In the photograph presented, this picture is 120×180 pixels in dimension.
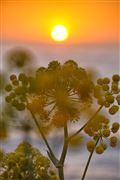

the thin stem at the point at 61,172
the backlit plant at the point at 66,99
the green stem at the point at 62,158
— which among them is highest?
the backlit plant at the point at 66,99

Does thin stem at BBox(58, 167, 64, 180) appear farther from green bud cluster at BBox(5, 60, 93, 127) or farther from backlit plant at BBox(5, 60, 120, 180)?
green bud cluster at BBox(5, 60, 93, 127)

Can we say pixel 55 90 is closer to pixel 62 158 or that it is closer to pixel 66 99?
pixel 66 99

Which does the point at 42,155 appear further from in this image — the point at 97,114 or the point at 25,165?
the point at 97,114

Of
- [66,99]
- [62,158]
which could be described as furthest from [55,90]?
[62,158]

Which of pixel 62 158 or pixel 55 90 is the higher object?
pixel 55 90

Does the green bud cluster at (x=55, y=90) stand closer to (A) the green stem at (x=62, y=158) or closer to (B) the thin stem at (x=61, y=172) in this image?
(A) the green stem at (x=62, y=158)

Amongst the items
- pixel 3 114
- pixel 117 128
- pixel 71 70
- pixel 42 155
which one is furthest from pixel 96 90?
pixel 3 114

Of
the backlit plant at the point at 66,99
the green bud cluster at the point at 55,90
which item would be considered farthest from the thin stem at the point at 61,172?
the green bud cluster at the point at 55,90

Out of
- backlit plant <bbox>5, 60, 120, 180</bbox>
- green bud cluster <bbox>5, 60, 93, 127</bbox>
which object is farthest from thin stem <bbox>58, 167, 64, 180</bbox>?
green bud cluster <bbox>5, 60, 93, 127</bbox>

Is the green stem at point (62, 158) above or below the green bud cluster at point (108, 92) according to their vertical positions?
below
